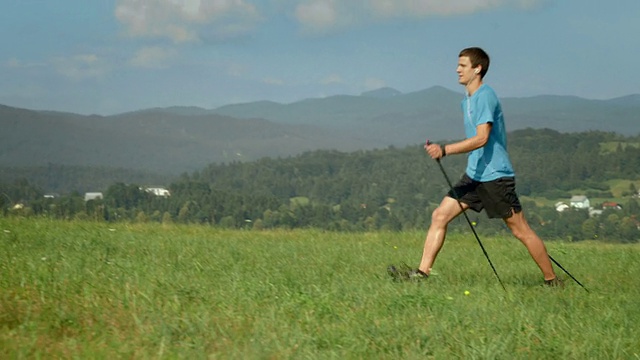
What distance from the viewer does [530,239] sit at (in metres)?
9.35

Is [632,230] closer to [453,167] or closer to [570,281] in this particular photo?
[570,281]

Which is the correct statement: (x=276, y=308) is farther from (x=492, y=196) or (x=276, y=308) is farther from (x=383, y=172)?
(x=383, y=172)

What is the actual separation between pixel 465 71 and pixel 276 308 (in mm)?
3944

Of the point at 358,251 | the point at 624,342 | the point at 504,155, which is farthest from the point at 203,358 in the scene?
the point at 358,251

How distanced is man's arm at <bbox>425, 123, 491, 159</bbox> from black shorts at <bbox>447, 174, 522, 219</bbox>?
1.67 ft

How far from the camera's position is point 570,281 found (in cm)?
1002

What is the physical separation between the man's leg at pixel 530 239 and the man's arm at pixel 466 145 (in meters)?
0.93

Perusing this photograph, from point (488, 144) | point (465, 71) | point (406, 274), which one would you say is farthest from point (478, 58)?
point (406, 274)

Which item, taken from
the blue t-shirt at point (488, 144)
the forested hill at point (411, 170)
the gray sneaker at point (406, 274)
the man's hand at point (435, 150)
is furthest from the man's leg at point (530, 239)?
the forested hill at point (411, 170)

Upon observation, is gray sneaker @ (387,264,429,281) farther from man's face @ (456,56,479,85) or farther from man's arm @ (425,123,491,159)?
man's face @ (456,56,479,85)

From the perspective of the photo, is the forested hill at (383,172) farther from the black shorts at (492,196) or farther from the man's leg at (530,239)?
the black shorts at (492,196)

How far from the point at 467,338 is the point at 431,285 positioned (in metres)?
2.79

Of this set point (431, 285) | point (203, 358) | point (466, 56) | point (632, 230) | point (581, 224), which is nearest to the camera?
point (203, 358)

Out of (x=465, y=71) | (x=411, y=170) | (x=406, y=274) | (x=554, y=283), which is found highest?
(x=465, y=71)
